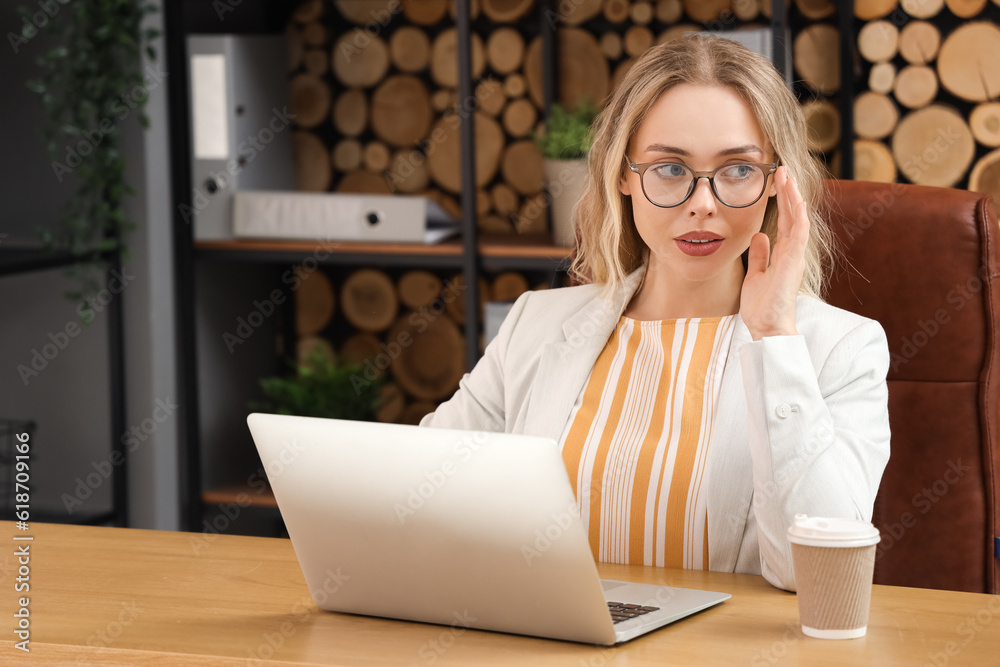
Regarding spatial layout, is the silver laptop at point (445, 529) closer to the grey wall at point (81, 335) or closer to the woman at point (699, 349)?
the woman at point (699, 349)

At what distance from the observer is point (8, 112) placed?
108 inches

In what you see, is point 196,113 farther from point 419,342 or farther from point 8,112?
point 419,342

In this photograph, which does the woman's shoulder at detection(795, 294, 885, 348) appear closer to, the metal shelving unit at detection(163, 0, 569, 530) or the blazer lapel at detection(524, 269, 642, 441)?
the blazer lapel at detection(524, 269, 642, 441)

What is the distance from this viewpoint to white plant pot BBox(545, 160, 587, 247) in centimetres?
246

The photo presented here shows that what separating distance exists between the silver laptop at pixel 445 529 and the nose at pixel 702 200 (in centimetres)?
52

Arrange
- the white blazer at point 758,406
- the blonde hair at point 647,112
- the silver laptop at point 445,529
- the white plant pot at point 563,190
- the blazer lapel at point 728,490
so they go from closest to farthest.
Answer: the silver laptop at point 445,529
the white blazer at point 758,406
the blazer lapel at point 728,490
the blonde hair at point 647,112
the white plant pot at point 563,190

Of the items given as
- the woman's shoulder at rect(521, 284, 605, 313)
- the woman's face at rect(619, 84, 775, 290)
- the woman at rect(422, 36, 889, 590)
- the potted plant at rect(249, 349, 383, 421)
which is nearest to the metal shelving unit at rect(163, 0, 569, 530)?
the potted plant at rect(249, 349, 383, 421)

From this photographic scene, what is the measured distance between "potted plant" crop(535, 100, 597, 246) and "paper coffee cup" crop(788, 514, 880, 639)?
1.55 meters

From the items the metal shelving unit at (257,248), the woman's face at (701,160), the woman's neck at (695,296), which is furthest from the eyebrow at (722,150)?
the metal shelving unit at (257,248)

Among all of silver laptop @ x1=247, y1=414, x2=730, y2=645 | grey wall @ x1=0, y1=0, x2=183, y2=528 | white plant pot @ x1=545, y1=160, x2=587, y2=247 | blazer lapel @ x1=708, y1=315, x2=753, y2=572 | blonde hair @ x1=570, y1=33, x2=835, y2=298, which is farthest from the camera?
grey wall @ x1=0, y1=0, x2=183, y2=528

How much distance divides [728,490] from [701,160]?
1.30ft

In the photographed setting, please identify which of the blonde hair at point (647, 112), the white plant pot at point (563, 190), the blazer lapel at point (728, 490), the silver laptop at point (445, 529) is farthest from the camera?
the white plant pot at point (563, 190)

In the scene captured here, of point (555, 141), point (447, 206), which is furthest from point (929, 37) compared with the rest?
point (447, 206)

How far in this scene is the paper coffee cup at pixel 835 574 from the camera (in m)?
0.94
